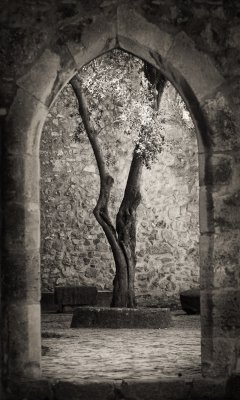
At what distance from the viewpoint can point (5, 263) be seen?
5832 mm

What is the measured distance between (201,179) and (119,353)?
96.9 inches

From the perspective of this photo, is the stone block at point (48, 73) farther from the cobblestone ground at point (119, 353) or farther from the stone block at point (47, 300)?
the stone block at point (47, 300)

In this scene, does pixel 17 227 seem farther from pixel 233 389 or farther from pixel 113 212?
pixel 113 212

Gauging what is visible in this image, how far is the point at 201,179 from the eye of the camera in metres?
5.98

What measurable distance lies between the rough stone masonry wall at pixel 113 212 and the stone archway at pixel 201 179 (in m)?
8.41

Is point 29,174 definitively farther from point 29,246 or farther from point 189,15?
point 189,15

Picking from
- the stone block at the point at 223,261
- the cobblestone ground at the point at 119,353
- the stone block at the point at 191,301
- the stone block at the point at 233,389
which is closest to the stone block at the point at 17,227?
the cobblestone ground at the point at 119,353

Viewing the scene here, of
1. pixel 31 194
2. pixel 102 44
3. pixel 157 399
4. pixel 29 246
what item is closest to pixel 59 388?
pixel 157 399

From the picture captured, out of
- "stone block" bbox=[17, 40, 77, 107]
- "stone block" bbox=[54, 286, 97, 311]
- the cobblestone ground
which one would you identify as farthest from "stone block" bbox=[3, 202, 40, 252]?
"stone block" bbox=[54, 286, 97, 311]

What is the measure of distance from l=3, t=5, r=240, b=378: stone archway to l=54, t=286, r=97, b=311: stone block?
26.2ft

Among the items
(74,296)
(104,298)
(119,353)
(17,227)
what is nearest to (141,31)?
(17,227)

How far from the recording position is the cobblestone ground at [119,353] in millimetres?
6160

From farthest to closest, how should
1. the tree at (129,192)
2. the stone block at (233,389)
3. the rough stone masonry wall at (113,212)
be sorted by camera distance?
the rough stone masonry wall at (113,212) → the tree at (129,192) → the stone block at (233,389)

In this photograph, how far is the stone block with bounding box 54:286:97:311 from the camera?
1381cm
